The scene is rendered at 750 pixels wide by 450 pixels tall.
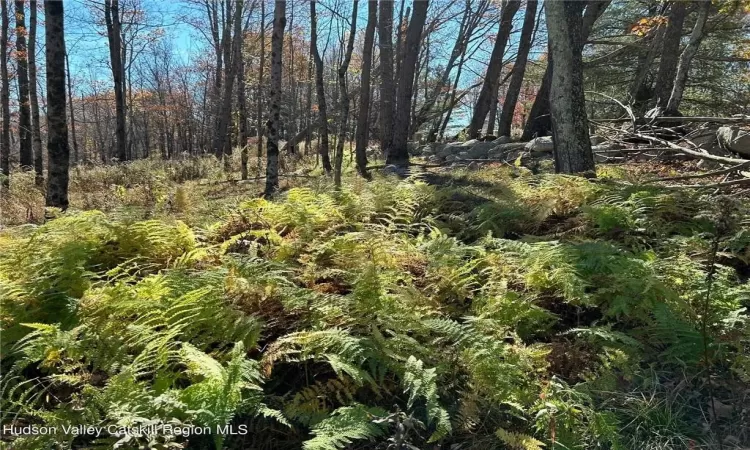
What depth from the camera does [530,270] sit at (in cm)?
314

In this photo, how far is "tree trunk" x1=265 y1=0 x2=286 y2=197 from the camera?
8039mm

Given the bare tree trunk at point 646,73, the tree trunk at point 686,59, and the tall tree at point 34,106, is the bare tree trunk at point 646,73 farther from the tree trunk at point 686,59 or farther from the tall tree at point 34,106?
the tall tree at point 34,106

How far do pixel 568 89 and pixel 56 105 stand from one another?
7.54 metres

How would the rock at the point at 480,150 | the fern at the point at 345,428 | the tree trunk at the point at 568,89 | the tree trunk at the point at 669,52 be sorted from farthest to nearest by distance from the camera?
the rock at the point at 480,150, the tree trunk at the point at 669,52, the tree trunk at the point at 568,89, the fern at the point at 345,428

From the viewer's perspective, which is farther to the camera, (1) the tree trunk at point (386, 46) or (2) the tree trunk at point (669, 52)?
(1) the tree trunk at point (386, 46)

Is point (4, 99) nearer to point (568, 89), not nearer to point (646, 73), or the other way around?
point (568, 89)

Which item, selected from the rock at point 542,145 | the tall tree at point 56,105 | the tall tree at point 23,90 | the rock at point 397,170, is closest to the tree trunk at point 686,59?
the rock at point 542,145

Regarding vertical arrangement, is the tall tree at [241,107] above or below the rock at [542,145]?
above

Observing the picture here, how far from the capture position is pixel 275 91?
8375 millimetres

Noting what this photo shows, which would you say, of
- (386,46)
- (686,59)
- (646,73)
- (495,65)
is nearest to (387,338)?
(686,59)

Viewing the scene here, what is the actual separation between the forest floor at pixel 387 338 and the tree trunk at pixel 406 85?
8.80 meters

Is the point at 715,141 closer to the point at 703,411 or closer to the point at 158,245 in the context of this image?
the point at 703,411

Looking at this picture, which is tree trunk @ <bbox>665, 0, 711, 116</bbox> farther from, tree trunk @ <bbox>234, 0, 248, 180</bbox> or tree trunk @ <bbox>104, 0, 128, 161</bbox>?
tree trunk @ <bbox>104, 0, 128, 161</bbox>

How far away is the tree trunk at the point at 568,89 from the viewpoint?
5836mm
